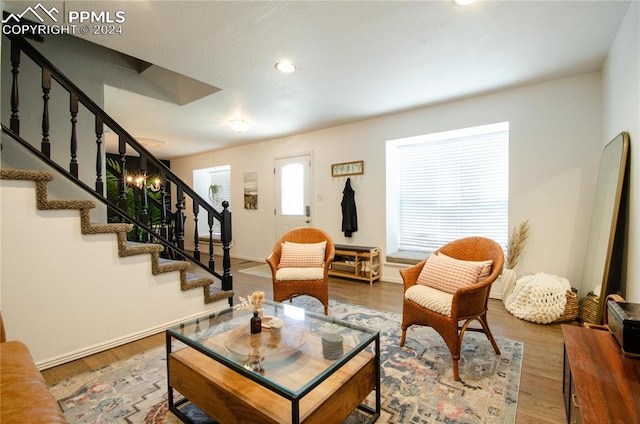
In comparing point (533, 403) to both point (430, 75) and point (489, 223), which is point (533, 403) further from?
point (430, 75)

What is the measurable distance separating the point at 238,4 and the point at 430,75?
1993 millimetres

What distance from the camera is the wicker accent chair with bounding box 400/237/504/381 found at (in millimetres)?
1879

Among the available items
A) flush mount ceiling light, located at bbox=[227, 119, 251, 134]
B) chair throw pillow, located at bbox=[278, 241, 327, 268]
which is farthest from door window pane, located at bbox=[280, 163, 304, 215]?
chair throw pillow, located at bbox=[278, 241, 327, 268]

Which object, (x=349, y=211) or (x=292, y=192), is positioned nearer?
(x=349, y=211)

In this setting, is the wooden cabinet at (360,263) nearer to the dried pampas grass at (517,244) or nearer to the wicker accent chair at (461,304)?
the dried pampas grass at (517,244)

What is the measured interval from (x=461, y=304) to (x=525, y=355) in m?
0.82

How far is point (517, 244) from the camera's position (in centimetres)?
329

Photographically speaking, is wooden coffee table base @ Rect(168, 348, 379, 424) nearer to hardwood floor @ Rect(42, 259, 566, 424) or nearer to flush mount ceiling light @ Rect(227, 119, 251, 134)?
hardwood floor @ Rect(42, 259, 566, 424)

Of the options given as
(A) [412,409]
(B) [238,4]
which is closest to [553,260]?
(A) [412,409]

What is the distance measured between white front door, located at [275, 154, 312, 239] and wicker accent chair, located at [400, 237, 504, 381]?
3171 millimetres

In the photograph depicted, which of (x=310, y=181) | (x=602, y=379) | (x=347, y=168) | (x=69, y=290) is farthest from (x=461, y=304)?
(x=310, y=181)

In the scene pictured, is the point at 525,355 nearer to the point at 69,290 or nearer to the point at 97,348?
the point at 97,348

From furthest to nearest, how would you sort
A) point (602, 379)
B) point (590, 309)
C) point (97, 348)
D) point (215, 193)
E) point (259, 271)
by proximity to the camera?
point (215, 193), point (259, 271), point (590, 309), point (97, 348), point (602, 379)

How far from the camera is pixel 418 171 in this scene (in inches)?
174
